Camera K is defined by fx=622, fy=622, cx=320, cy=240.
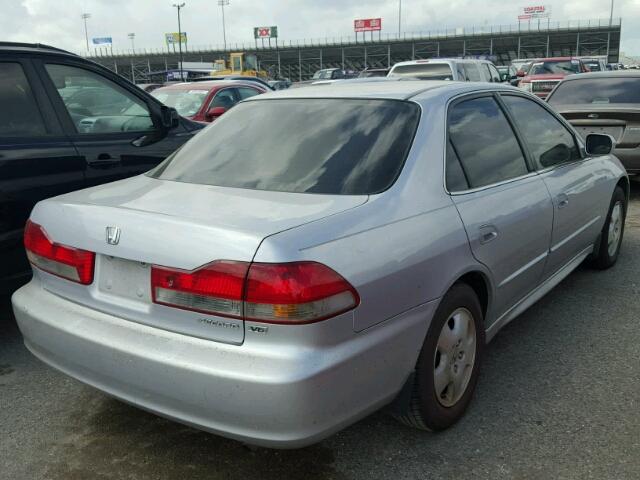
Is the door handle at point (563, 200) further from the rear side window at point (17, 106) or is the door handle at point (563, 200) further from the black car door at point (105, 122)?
the rear side window at point (17, 106)

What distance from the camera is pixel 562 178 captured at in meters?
3.89

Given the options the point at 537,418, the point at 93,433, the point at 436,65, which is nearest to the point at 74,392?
the point at 93,433

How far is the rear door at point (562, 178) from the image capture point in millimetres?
3748

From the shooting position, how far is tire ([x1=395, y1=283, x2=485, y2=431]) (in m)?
2.57

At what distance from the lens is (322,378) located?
6.72 feet

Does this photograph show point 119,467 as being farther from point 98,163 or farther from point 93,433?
point 98,163

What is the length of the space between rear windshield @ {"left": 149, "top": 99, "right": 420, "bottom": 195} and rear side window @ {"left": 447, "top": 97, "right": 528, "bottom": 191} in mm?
314

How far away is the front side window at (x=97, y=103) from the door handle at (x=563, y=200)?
3036 millimetres

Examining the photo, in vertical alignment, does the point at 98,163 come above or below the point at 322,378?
above

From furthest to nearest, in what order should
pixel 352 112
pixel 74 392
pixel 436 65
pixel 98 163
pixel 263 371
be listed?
pixel 436 65, pixel 98 163, pixel 74 392, pixel 352 112, pixel 263 371

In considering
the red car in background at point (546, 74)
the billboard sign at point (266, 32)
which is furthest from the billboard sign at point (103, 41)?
the red car in background at point (546, 74)

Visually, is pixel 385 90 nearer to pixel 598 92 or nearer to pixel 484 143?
pixel 484 143

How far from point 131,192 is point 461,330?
161 cm

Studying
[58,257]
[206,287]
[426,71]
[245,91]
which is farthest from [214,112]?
[426,71]
